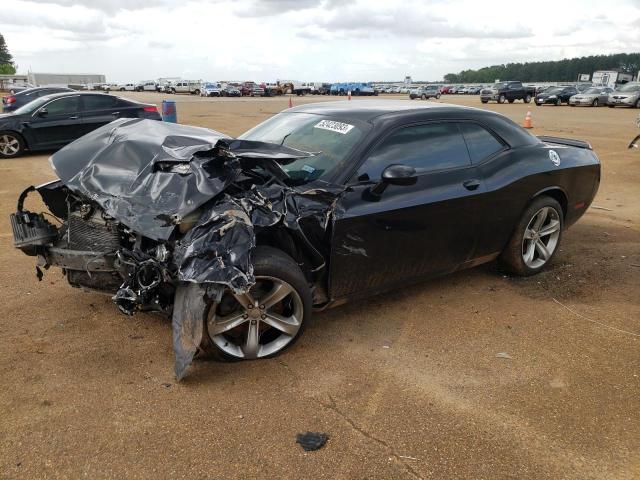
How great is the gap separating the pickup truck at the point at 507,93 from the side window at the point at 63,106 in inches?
1308

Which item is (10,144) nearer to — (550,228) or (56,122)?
(56,122)

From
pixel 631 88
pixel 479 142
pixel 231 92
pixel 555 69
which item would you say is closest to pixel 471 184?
pixel 479 142

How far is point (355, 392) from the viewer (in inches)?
118

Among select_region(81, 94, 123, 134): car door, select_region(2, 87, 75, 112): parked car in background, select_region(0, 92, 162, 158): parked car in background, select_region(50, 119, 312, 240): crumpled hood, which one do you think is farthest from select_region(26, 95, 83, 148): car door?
select_region(50, 119, 312, 240): crumpled hood

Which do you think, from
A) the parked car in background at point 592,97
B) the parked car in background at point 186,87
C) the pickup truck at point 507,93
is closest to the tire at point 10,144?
the parked car in background at point 592,97

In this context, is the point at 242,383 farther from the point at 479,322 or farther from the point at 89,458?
the point at 479,322

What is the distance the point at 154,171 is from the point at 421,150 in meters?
1.97

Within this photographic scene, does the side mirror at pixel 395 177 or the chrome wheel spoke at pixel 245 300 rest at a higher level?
the side mirror at pixel 395 177

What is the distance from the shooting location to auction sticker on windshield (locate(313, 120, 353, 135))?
12.3 ft

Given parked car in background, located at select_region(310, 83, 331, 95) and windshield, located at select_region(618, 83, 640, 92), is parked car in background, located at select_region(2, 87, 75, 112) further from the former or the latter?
parked car in background, located at select_region(310, 83, 331, 95)

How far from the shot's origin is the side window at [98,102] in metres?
11.8

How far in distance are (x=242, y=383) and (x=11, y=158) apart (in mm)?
10790

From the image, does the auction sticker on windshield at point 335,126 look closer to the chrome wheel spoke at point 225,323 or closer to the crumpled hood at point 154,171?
the crumpled hood at point 154,171

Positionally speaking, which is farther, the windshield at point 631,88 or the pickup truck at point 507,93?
the pickup truck at point 507,93
